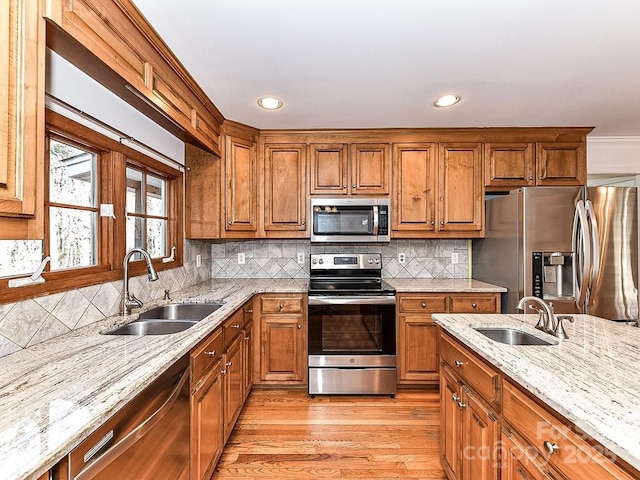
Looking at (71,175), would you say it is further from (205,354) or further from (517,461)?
(517,461)

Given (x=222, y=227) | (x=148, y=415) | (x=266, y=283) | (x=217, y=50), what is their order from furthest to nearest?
(x=266, y=283) → (x=222, y=227) → (x=217, y=50) → (x=148, y=415)

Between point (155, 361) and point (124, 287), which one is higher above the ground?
point (124, 287)

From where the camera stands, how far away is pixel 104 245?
73.9 inches

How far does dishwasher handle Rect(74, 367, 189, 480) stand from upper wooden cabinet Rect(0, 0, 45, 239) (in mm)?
619

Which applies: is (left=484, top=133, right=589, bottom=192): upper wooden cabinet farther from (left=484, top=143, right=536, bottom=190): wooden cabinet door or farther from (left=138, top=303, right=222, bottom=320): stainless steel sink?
(left=138, top=303, right=222, bottom=320): stainless steel sink

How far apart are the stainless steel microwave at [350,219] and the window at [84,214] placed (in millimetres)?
1343

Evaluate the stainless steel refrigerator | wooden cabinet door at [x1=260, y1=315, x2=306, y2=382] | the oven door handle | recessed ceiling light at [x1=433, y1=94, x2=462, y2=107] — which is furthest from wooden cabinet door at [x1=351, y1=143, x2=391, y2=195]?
wooden cabinet door at [x1=260, y1=315, x2=306, y2=382]

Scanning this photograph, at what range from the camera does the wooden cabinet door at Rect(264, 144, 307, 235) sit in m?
3.14

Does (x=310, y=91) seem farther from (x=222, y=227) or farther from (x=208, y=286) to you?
(x=208, y=286)

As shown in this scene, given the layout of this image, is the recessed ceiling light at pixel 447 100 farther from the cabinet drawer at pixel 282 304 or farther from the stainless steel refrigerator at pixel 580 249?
the cabinet drawer at pixel 282 304

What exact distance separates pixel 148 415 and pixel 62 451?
42 centimetres

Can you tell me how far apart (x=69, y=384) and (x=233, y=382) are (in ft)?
4.26

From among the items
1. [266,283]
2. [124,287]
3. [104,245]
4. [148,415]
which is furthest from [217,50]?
[266,283]

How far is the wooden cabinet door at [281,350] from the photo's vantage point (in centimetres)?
286
